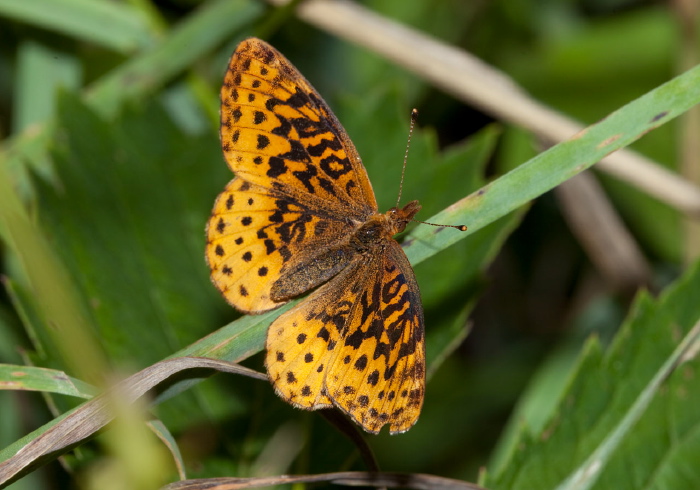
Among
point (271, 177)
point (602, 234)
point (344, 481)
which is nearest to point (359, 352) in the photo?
point (344, 481)

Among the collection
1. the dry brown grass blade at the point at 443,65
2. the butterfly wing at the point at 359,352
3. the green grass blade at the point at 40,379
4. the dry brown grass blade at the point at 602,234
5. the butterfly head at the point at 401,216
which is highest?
the dry brown grass blade at the point at 443,65

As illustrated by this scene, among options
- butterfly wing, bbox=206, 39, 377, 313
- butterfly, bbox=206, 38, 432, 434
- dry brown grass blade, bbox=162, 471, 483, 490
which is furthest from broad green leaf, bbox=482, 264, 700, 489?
butterfly wing, bbox=206, 39, 377, 313

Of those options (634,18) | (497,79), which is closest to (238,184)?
(497,79)

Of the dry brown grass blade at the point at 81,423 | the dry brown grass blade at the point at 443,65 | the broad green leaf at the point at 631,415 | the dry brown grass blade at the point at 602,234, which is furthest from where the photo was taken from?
the dry brown grass blade at the point at 602,234

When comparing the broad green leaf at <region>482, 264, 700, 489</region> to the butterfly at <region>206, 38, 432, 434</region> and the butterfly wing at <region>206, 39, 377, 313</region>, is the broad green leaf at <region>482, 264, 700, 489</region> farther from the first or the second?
the butterfly wing at <region>206, 39, 377, 313</region>

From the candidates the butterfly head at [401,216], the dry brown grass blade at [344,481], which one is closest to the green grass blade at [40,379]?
the dry brown grass blade at [344,481]

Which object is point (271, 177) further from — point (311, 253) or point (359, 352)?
point (359, 352)

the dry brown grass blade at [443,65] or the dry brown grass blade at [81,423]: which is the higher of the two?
the dry brown grass blade at [443,65]

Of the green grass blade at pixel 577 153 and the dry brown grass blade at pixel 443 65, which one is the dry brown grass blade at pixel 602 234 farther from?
the green grass blade at pixel 577 153

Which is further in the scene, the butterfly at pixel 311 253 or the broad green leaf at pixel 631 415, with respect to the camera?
the broad green leaf at pixel 631 415
